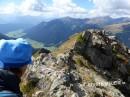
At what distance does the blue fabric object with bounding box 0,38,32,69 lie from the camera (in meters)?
7.06

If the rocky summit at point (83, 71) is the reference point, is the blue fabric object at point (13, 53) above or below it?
above

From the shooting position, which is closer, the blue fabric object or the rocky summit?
the blue fabric object

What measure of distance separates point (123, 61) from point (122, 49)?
33.7 ft

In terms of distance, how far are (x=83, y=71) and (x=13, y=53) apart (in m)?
45.7

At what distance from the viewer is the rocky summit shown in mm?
36031

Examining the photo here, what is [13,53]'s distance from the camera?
7094 mm

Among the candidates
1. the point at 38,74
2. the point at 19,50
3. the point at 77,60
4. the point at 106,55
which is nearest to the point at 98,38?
the point at 106,55

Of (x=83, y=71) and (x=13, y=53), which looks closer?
(x=13, y=53)

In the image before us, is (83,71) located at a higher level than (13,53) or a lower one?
lower

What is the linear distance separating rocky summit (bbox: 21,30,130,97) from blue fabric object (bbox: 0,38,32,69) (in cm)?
1069

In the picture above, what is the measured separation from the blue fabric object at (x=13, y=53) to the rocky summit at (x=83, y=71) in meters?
10.7

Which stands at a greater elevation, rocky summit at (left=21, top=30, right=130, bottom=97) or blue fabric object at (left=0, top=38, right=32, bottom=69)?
blue fabric object at (left=0, top=38, right=32, bottom=69)

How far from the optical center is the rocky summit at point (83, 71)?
36.0 meters

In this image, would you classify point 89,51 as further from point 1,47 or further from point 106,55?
point 1,47
